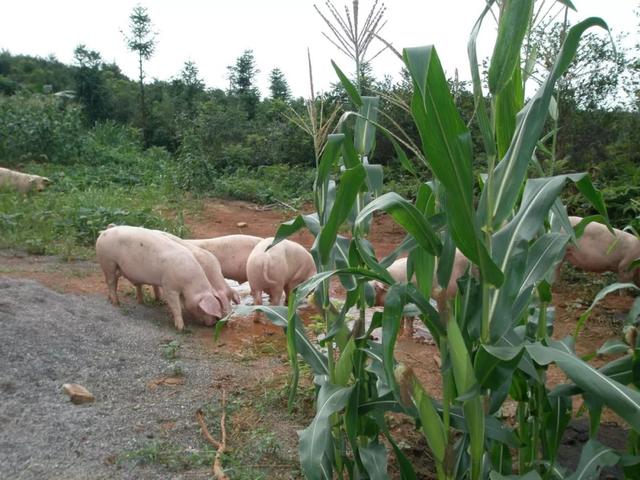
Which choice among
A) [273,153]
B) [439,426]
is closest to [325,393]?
[439,426]

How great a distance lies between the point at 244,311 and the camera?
7.82 ft

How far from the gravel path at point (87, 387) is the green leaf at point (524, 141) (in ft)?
6.03

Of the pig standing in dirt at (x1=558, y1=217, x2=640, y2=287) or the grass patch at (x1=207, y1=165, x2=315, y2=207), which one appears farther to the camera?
the grass patch at (x1=207, y1=165, x2=315, y2=207)

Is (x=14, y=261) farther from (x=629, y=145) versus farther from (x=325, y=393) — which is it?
(x=629, y=145)

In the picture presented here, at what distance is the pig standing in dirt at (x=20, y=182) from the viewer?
10.8 meters

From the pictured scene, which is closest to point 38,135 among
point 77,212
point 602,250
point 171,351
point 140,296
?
point 77,212

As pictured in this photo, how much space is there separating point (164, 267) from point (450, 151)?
414 centimetres

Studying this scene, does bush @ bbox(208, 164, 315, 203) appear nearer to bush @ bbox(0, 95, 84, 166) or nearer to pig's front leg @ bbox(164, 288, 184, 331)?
bush @ bbox(0, 95, 84, 166)

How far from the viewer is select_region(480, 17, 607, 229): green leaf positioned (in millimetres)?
1504

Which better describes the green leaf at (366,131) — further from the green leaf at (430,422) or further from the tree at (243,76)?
the tree at (243,76)

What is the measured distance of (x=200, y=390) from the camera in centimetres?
368

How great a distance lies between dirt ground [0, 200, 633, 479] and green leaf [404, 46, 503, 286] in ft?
5.20

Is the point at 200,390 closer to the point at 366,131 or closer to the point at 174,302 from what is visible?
the point at 174,302

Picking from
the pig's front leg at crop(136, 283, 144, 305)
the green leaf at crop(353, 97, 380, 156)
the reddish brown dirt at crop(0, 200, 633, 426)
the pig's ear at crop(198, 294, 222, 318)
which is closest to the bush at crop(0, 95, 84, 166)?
the reddish brown dirt at crop(0, 200, 633, 426)
